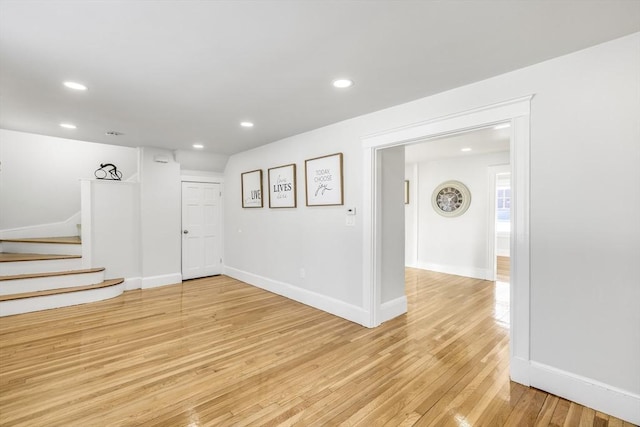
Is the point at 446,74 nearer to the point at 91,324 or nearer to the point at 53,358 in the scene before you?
the point at 53,358

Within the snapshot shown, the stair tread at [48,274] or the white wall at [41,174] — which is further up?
the white wall at [41,174]

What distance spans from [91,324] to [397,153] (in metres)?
4.20

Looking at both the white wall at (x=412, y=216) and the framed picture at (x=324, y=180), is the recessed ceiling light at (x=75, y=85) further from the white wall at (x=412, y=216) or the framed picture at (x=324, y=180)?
the white wall at (x=412, y=216)

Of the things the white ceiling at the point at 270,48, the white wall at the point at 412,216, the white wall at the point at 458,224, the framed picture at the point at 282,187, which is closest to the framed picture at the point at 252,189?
the framed picture at the point at 282,187

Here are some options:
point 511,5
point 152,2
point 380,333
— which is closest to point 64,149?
point 152,2

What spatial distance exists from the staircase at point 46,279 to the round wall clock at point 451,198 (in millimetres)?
6112

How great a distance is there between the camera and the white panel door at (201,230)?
5621 mm

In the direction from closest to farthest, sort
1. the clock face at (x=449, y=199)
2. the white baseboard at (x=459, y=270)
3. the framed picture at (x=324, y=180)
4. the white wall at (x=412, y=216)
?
the framed picture at (x=324, y=180) → the white baseboard at (x=459, y=270) → the clock face at (x=449, y=199) → the white wall at (x=412, y=216)

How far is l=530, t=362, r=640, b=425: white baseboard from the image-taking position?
1.78 meters

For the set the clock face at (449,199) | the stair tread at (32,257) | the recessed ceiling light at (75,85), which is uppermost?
the recessed ceiling light at (75,85)

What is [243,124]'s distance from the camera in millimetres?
3629

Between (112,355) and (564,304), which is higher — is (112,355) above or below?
below

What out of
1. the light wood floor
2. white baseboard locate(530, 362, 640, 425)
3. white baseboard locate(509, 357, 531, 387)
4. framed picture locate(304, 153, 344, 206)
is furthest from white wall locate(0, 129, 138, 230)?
white baseboard locate(530, 362, 640, 425)

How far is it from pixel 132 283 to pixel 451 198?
622 centimetres
